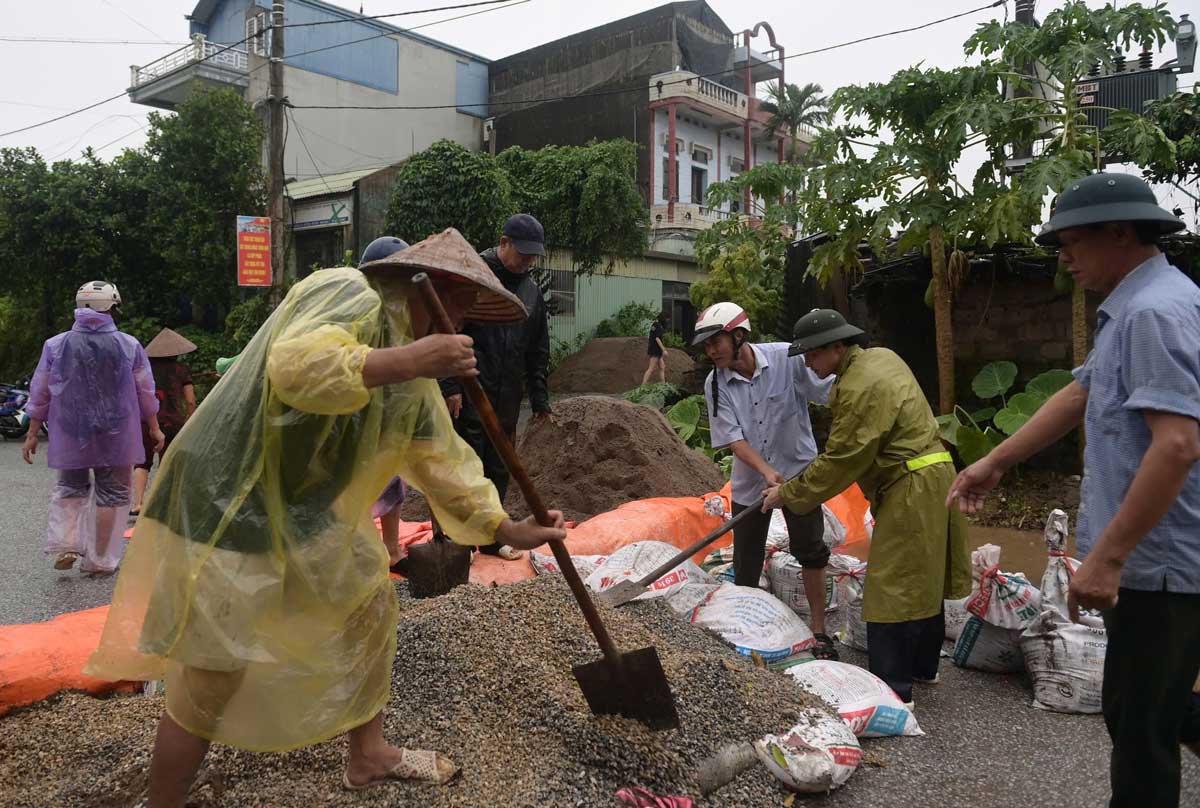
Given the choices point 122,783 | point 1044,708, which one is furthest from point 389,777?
point 1044,708

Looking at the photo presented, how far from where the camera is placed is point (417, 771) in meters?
2.35

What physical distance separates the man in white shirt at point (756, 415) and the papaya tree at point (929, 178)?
320 centimetres

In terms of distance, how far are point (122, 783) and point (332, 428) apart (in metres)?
1.25

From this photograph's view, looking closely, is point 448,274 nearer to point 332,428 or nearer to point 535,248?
point 332,428

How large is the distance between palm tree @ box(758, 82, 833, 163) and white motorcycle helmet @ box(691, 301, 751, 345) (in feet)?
75.2

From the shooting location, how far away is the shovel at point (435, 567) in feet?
13.4

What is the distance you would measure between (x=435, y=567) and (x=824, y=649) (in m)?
1.89

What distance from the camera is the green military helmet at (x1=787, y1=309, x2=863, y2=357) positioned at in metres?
3.49

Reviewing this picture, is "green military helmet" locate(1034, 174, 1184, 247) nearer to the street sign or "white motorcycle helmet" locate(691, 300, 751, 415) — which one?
"white motorcycle helmet" locate(691, 300, 751, 415)

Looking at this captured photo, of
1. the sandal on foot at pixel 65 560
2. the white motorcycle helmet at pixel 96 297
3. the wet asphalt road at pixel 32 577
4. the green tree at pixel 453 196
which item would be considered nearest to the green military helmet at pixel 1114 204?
the wet asphalt road at pixel 32 577

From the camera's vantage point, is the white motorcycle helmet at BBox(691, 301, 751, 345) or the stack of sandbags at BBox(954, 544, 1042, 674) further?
the white motorcycle helmet at BBox(691, 301, 751, 345)

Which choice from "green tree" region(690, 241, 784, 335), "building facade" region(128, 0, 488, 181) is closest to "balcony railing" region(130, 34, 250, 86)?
"building facade" region(128, 0, 488, 181)

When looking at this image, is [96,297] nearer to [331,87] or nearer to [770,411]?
[770,411]

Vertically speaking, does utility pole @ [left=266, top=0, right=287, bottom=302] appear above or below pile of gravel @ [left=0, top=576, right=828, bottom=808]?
above
